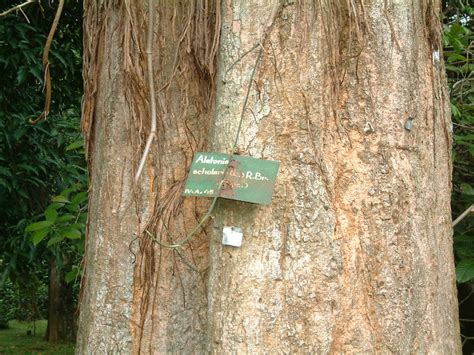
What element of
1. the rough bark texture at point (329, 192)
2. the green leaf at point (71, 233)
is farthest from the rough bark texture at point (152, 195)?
the green leaf at point (71, 233)

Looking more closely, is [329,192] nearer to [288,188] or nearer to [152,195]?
[288,188]

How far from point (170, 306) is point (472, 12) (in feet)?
10.3

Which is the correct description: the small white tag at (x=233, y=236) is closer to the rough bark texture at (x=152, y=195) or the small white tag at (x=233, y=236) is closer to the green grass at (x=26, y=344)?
the rough bark texture at (x=152, y=195)

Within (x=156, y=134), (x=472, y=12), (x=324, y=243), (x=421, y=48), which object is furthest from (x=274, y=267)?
(x=472, y=12)

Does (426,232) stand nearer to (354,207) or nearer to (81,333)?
(354,207)

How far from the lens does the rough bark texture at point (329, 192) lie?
167 cm

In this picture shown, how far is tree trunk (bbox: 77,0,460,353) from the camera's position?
5.52ft

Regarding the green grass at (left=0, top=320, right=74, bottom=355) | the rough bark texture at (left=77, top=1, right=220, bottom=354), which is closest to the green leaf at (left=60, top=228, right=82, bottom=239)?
the rough bark texture at (left=77, top=1, right=220, bottom=354)

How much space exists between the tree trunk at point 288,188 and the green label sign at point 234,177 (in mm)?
44

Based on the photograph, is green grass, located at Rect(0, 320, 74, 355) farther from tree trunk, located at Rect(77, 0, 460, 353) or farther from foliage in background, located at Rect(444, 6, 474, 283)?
tree trunk, located at Rect(77, 0, 460, 353)

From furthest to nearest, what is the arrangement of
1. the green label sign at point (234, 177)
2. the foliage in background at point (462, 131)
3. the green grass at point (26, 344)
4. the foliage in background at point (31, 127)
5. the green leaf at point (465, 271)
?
the green grass at point (26, 344)
the foliage in background at point (31, 127)
the foliage in background at point (462, 131)
the green leaf at point (465, 271)
the green label sign at point (234, 177)

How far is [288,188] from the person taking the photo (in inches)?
66.6

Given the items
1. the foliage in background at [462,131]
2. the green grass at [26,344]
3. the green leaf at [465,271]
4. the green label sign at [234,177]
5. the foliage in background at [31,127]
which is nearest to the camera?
the green label sign at [234,177]

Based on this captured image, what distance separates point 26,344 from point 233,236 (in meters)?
9.48
